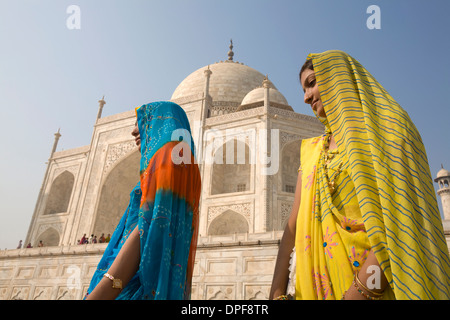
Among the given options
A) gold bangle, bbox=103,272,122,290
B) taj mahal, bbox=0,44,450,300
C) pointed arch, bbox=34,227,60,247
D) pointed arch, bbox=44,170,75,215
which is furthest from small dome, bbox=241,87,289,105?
gold bangle, bbox=103,272,122,290

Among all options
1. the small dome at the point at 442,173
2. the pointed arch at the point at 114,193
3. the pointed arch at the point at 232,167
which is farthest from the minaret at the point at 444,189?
the pointed arch at the point at 114,193

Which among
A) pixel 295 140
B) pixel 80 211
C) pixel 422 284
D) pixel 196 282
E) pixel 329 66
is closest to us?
pixel 422 284

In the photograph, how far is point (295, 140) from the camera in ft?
39.4

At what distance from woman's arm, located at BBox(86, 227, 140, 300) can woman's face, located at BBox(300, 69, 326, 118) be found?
928 millimetres

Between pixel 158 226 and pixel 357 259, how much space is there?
2.55 ft

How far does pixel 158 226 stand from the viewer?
1384 millimetres

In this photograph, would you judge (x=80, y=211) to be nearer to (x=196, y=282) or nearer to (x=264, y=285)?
(x=196, y=282)

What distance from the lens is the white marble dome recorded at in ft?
59.3

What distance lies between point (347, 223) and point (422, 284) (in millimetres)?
287

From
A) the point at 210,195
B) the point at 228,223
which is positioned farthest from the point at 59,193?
the point at 228,223

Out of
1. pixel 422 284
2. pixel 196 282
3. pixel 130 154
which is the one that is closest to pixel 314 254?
pixel 422 284

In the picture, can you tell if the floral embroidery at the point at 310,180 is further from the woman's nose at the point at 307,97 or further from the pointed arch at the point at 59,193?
the pointed arch at the point at 59,193

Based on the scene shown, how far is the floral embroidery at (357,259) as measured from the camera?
104cm

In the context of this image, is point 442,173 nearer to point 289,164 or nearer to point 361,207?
point 289,164
